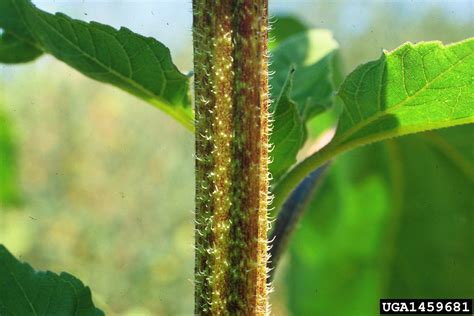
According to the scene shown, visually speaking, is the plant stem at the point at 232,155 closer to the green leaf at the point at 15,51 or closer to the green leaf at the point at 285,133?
the green leaf at the point at 285,133

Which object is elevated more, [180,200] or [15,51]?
[180,200]

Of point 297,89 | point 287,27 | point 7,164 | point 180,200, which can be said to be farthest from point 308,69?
point 180,200

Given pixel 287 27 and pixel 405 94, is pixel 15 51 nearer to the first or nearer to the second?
pixel 405 94

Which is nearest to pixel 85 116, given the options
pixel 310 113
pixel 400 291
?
pixel 400 291

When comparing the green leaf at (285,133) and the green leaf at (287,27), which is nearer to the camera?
the green leaf at (285,133)

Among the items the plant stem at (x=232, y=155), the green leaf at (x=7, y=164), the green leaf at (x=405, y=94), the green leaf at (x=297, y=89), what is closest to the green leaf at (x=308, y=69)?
the green leaf at (x=297, y=89)

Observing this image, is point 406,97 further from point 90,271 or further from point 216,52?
point 90,271

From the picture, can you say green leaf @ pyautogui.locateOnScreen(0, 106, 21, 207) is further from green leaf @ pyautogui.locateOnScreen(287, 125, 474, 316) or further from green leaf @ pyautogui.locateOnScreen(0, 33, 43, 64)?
green leaf @ pyautogui.locateOnScreen(0, 33, 43, 64)
